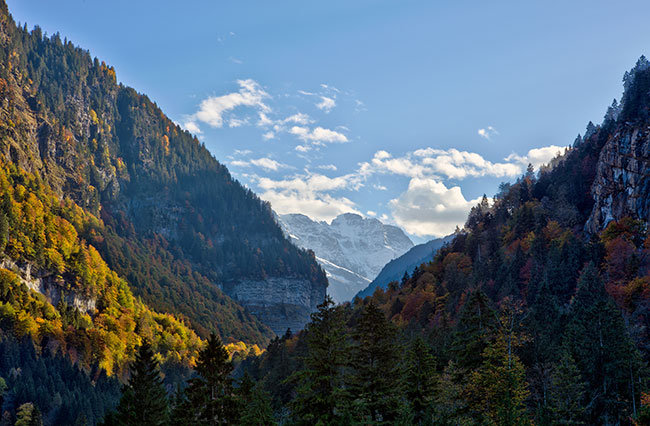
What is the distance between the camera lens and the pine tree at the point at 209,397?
41.0 metres

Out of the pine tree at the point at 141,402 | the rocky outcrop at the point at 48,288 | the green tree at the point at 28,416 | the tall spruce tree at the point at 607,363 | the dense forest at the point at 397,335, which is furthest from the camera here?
the rocky outcrop at the point at 48,288

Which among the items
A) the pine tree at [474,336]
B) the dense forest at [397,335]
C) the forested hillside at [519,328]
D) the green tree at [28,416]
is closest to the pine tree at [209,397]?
the dense forest at [397,335]

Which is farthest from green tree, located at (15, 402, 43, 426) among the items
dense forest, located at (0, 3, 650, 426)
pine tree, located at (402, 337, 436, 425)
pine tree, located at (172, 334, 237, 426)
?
pine tree, located at (402, 337, 436, 425)

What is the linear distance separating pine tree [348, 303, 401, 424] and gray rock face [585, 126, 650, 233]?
72.4 meters

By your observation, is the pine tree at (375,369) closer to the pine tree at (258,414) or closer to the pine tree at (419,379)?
the pine tree at (419,379)

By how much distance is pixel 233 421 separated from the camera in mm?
41250

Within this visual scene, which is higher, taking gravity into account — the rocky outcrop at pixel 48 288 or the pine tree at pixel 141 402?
the rocky outcrop at pixel 48 288

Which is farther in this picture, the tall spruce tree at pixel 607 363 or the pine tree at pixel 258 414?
the tall spruce tree at pixel 607 363

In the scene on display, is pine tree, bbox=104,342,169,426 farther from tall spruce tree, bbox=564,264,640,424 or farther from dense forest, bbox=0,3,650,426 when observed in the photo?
tall spruce tree, bbox=564,264,640,424

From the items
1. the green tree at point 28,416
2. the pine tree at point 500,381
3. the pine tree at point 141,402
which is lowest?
the green tree at point 28,416

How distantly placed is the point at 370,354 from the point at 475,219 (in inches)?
4921

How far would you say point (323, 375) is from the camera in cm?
3344

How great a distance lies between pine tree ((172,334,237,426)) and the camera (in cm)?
4103

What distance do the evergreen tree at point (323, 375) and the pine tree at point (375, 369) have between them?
2731 mm
